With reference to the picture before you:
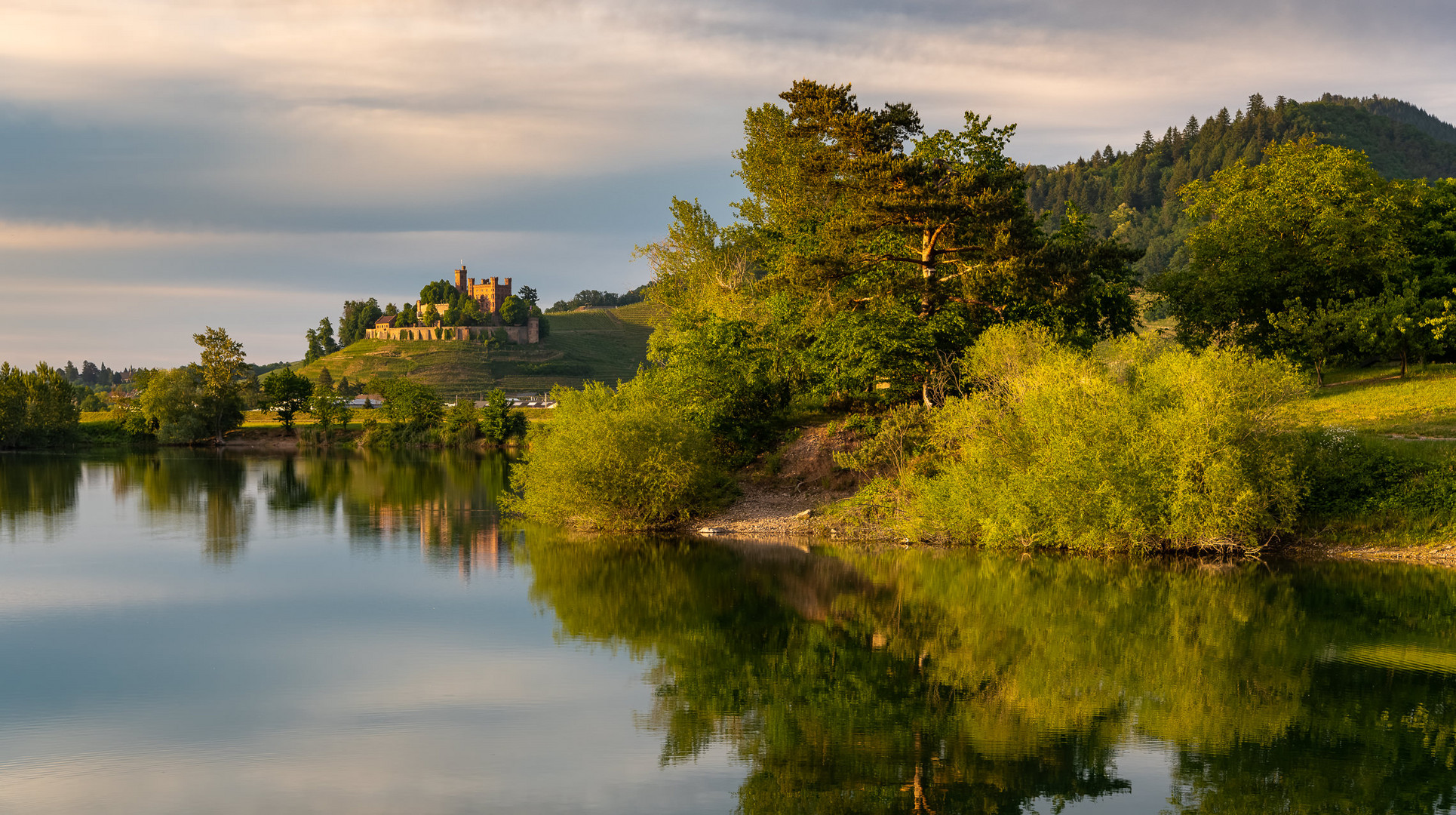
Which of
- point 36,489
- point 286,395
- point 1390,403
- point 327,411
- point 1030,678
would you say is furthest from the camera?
point 286,395

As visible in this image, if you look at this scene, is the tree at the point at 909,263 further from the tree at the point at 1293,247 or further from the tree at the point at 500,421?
the tree at the point at 500,421

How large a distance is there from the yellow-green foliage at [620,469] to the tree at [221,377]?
8202 centimetres

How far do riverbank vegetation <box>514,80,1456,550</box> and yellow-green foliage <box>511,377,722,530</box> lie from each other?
15 cm

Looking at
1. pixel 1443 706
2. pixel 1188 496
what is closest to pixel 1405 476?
pixel 1188 496

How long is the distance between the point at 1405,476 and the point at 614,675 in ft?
72.3

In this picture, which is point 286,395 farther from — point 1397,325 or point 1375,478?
point 1375,478

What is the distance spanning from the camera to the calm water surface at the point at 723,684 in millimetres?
11992

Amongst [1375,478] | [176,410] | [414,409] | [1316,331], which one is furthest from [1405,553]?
[176,410]

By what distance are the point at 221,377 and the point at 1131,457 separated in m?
104

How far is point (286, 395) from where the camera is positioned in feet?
358

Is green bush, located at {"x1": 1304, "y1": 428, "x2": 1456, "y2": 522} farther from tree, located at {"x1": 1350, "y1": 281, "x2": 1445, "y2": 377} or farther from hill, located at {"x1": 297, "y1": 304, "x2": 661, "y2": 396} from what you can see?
hill, located at {"x1": 297, "y1": 304, "x2": 661, "y2": 396}

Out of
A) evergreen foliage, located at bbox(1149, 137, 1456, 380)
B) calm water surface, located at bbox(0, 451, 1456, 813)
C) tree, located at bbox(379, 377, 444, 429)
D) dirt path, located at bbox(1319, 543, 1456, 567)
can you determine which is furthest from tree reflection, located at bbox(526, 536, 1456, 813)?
tree, located at bbox(379, 377, 444, 429)

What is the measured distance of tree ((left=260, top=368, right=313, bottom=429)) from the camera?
4269 inches

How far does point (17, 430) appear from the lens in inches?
3804
